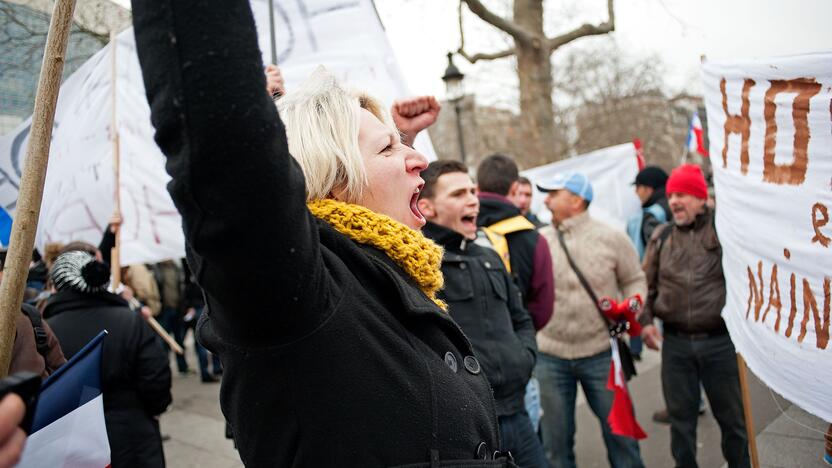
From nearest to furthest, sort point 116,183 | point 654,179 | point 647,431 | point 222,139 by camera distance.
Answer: point 222,139 → point 116,183 → point 647,431 → point 654,179

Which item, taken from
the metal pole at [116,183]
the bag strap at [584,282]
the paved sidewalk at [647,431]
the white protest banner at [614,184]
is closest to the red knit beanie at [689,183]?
the bag strap at [584,282]

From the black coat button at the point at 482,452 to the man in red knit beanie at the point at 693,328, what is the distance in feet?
9.03

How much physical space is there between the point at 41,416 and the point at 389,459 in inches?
33.4

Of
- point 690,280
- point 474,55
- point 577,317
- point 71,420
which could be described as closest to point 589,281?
point 577,317

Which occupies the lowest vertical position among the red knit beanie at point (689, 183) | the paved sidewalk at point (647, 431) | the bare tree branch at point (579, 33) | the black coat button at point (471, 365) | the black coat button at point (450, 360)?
the paved sidewalk at point (647, 431)

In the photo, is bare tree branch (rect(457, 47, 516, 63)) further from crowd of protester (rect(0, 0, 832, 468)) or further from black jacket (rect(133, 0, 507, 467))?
black jacket (rect(133, 0, 507, 467))

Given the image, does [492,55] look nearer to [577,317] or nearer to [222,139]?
[577,317]

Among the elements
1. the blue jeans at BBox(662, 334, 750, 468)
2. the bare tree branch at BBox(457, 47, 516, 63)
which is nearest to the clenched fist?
the blue jeans at BBox(662, 334, 750, 468)

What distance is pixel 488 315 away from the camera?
272 centimetres

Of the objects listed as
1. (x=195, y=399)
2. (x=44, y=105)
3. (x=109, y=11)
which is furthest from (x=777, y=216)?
(x=195, y=399)

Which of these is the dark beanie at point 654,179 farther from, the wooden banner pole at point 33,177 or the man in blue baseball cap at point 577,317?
the wooden banner pole at point 33,177

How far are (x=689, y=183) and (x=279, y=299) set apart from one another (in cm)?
337

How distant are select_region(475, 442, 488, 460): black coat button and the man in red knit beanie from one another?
2753 mm

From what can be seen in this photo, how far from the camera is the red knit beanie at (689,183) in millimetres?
3666
